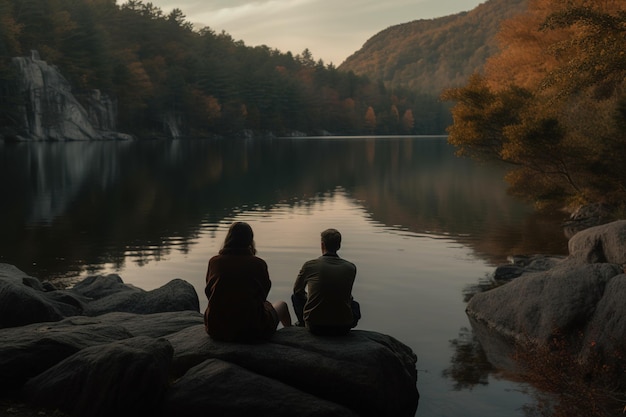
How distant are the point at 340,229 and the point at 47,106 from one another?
83570 mm

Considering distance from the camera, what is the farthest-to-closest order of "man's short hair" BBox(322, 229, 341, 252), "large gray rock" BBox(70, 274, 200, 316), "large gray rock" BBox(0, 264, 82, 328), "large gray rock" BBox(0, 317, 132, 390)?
"large gray rock" BBox(70, 274, 200, 316) → "large gray rock" BBox(0, 264, 82, 328) → "man's short hair" BBox(322, 229, 341, 252) → "large gray rock" BBox(0, 317, 132, 390)

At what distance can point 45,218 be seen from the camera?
1094 inches

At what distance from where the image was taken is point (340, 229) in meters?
26.3

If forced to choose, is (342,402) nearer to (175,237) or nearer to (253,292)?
(253,292)

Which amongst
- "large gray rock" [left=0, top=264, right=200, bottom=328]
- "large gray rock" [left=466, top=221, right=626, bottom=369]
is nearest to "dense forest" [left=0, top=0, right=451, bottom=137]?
"large gray rock" [left=0, top=264, right=200, bottom=328]

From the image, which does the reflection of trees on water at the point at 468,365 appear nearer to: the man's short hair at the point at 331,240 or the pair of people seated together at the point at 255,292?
the pair of people seated together at the point at 255,292

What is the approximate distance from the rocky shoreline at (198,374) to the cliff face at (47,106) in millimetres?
93668

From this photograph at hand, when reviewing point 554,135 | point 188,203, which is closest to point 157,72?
point 188,203

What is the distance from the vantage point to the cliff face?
9694cm

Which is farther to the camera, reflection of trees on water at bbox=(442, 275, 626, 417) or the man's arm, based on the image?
the man's arm

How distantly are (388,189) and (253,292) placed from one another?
115 feet

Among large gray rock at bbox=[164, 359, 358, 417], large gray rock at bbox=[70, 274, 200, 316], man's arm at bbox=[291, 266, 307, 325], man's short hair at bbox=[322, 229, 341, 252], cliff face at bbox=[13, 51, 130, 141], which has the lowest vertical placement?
large gray rock at bbox=[70, 274, 200, 316]

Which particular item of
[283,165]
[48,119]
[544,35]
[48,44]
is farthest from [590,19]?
[48,44]

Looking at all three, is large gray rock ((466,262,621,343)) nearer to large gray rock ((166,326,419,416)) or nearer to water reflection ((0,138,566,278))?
large gray rock ((166,326,419,416))
